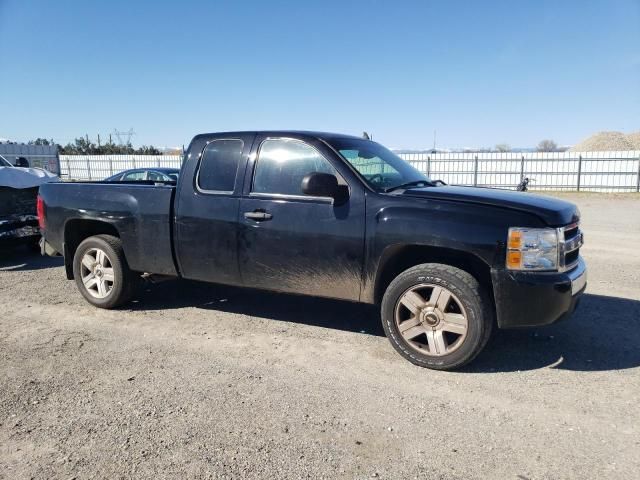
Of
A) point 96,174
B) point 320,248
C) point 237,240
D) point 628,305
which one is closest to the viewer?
point 320,248

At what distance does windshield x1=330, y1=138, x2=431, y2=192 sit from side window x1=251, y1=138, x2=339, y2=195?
9.5 inches

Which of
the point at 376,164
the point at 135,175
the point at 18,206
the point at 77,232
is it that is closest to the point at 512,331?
the point at 376,164

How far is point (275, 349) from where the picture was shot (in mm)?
4355

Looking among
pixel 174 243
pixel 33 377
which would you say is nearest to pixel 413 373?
pixel 174 243

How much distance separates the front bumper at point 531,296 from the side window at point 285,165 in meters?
1.71

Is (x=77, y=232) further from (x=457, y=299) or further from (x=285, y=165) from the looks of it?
(x=457, y=299)

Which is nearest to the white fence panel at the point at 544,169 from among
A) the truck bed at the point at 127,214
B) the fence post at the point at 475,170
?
the fence post at the point at 475,170

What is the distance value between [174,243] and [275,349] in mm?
1530

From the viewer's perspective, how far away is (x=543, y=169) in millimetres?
27359

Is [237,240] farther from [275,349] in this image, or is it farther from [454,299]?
[454,299]

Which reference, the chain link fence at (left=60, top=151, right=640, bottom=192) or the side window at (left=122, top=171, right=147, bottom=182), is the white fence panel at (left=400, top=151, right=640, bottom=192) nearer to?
the chain link fence at (left=60, top=151, right=640, bottom=192)

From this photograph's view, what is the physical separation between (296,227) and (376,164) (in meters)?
1.06

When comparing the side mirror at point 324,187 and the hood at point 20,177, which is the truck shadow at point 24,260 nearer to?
the hood at point 20,177

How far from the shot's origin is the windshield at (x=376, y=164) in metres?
4.37
